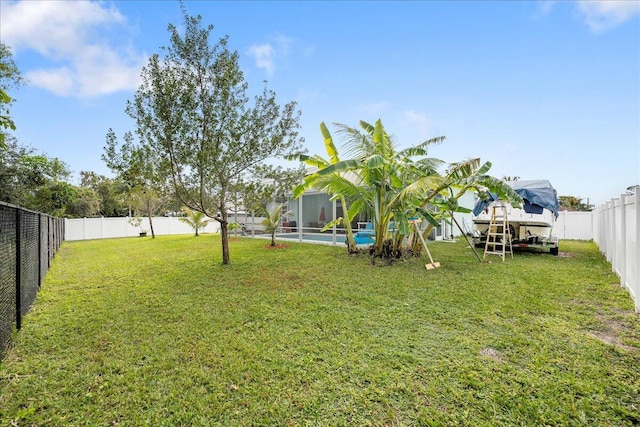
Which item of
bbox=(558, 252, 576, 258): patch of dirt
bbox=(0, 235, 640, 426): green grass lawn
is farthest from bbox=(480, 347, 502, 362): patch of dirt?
bbox=(558, 252, 576, 258): patch of dirt

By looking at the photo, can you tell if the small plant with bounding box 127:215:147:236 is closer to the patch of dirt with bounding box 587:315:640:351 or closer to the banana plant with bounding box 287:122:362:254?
the banana plant with bounding box 287:122:362:254

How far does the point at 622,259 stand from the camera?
5.98 metres

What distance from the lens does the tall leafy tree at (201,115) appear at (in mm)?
7301

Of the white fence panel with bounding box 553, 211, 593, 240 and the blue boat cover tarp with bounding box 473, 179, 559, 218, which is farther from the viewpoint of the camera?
the white fence panel with bounding box 553, 211, 593, 240

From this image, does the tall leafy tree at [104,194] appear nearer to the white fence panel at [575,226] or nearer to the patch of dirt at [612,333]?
the patch of dirt at [612,333]

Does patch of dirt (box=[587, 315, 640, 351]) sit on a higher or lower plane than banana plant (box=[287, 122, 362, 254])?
lower

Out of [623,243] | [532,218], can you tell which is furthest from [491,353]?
[532,218]

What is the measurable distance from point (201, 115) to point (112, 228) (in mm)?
21126

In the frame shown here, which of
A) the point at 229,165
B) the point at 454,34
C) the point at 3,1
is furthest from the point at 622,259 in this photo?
the point at 3,1

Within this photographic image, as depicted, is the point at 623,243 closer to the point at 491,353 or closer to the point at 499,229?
the point at 491,353

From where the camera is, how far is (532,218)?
36.8ft

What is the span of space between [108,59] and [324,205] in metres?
11.1

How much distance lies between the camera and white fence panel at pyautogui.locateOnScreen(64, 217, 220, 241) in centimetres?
2178

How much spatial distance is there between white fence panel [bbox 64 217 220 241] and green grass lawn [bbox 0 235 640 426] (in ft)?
57.5
